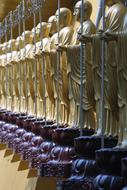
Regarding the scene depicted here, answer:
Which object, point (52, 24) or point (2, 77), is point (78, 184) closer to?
point (52, 24)

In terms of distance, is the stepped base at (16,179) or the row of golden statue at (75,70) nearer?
the row of golden statue at (75,70)

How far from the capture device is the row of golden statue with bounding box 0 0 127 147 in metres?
3.12

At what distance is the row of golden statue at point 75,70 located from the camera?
312cm

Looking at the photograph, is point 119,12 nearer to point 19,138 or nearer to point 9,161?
point 19,138

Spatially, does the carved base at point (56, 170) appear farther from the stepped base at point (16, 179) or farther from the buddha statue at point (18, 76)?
the buddha statue at point (18, 76)

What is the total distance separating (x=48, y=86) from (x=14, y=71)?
4.16 feet

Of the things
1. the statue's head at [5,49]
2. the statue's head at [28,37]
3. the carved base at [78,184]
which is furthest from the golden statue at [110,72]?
the statue's head at [5,49]

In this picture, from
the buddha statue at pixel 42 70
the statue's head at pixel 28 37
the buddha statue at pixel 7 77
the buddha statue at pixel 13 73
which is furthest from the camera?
the buddha statue at pixel 7 77

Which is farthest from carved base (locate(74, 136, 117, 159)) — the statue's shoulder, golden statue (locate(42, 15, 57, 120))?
golden statue (locate(42, 15, 57, 120))

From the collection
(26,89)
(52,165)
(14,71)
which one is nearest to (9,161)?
(26,89)

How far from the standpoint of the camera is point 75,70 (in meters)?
3.74

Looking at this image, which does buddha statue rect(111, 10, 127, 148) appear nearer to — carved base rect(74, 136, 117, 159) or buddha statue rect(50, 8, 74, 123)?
carved base rect(74, 136, 117, 159)

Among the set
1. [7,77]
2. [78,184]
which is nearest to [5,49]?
[7,77]

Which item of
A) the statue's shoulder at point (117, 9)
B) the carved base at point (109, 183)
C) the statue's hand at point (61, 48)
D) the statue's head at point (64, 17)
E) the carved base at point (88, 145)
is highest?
the statue's head at point (64, 17)
